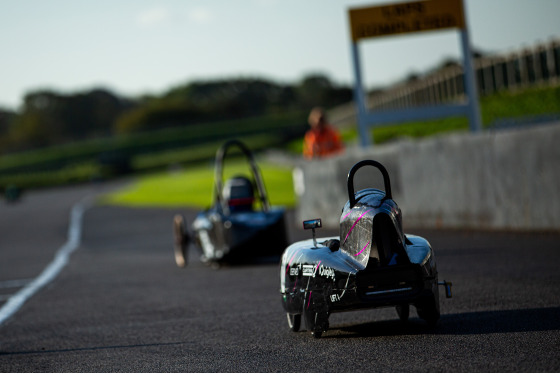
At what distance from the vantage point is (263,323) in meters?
8.39

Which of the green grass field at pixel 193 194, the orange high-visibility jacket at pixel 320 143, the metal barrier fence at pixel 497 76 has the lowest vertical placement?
the green grass field at pixel 193 194

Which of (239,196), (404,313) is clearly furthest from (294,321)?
(239,196)

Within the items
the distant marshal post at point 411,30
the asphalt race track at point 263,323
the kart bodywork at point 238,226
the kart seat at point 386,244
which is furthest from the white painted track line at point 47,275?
the distant marshal post at point 411,30

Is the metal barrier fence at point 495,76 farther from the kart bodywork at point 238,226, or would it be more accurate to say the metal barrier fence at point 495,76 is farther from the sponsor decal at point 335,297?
the sponsor decal at point 335,297

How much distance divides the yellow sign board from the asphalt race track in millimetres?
7276

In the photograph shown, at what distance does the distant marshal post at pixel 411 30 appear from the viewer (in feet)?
72.1

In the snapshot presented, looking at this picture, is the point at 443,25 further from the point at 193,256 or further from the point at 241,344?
the point at 241,344

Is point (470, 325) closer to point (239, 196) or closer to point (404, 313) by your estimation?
point (404, 313)

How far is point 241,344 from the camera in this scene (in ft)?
24.0

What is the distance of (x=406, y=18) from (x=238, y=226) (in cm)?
988

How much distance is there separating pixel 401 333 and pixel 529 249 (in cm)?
568

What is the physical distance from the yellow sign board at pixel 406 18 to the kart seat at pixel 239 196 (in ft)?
28.9

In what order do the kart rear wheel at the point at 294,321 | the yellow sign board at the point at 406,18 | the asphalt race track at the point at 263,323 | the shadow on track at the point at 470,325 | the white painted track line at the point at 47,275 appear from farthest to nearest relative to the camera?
the yellow sign board at the point at 406,18 → the white painted track line at the point at 47,275 → the kart rear wheel at the point at 294,321 → the shadow on track at the point at 470,325 → the asphalt race track at the point at 263,323

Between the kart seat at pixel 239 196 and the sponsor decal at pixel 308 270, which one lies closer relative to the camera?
the sponsor decal at pixel 308 270
